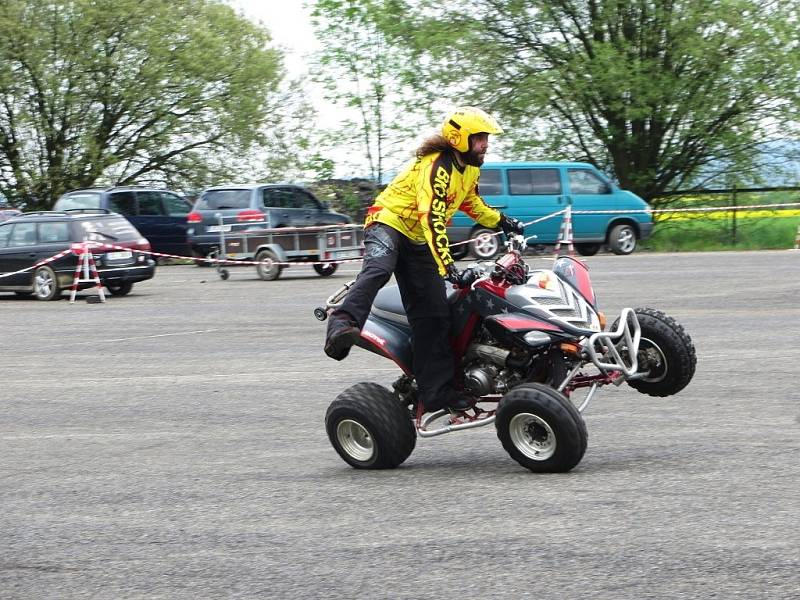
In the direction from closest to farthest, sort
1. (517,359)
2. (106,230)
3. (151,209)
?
1. (517,359)
2. (106,230)
3. (151,209)

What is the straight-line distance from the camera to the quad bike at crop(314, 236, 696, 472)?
697 cm

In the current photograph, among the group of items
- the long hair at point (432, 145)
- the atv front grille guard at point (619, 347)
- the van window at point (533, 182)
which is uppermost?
the long hair at point (432, 145)

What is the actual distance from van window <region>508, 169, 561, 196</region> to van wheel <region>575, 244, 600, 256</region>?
4.97ft

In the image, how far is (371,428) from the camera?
738cm

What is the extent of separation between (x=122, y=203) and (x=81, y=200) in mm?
992

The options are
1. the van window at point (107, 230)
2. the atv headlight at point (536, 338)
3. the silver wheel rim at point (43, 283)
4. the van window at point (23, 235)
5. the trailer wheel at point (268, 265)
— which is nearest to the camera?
the atv headlight at point (536, 338)

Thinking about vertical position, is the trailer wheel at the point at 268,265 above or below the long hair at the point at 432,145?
below

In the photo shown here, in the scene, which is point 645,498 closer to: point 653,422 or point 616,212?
point 653,422

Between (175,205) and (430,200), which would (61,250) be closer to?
(175,205)

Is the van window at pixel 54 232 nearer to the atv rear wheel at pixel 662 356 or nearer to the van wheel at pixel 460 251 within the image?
the van wheel at pixel 460 251

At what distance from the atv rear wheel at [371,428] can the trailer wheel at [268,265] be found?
17.4 meters

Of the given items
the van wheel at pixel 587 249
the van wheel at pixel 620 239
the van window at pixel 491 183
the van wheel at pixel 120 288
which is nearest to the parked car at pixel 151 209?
the van wheel at pixel 120 288

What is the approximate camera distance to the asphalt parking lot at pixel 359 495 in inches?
209

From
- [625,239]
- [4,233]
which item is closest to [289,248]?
[4,233]
